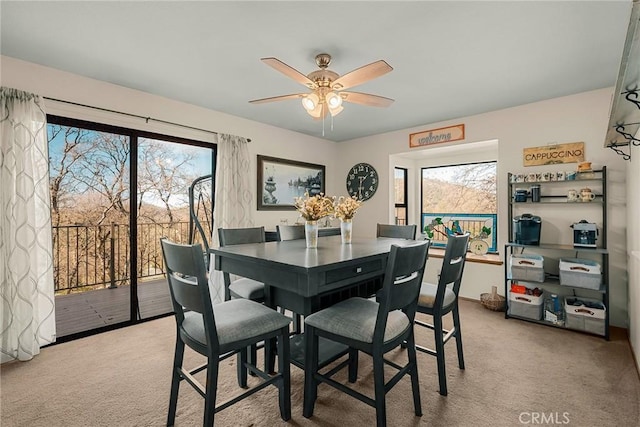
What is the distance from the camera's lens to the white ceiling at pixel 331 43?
6.17ft

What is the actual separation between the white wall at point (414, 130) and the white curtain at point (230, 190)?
238 millimetres

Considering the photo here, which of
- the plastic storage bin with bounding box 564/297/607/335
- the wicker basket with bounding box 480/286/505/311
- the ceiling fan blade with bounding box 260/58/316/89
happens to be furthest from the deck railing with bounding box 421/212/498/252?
the ceiling fan blade with bounding box 260/58/316/89

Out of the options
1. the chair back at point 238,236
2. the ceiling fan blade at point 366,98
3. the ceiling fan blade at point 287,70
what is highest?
the ceiling fan blade at point 287,70

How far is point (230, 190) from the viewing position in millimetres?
3783

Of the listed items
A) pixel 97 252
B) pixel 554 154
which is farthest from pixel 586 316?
pixel 97 252

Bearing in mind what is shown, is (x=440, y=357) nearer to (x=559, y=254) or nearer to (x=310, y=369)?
(x=310, y=369)

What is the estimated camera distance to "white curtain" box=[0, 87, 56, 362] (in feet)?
7.82

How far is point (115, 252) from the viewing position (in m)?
4.42

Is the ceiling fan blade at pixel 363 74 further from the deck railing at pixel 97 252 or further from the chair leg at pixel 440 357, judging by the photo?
the deck railing at pixel 97 252

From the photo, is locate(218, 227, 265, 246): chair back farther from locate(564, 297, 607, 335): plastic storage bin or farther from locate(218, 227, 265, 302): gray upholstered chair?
locate(564, 297, 607, 335): plastic storage bin

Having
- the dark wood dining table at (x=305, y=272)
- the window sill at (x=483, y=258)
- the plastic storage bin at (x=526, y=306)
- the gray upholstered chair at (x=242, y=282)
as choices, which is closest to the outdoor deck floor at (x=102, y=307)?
the gray upholstered chair at (x=242, y=282)

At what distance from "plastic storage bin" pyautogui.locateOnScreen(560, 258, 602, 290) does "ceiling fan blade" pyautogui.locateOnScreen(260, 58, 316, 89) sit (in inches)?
116

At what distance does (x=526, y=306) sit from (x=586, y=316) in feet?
1.56

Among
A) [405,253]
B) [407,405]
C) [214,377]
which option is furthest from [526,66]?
[214,377]
